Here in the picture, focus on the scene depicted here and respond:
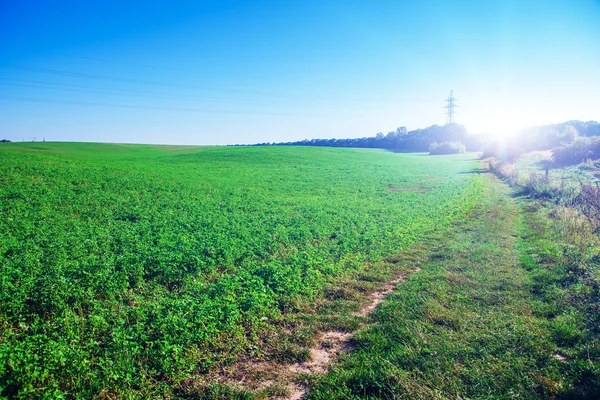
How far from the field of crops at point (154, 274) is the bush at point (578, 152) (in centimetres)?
4492

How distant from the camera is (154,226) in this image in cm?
1474

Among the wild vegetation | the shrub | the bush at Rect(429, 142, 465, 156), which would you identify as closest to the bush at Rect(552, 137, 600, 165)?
the shrub

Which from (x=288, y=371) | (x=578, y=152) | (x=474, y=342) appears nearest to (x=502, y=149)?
(x=578, y=152)

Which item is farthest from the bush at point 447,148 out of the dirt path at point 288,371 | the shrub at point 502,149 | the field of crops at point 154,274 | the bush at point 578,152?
the dirt path at point 288,371

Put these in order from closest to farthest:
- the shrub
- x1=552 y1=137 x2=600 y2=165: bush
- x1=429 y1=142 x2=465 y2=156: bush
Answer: x1=552 y1=137 x2=600 y2=165: bush < the shrub < x1=429 y1=142 x2=465 y2=156: bush

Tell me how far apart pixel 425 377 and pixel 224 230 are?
404 inches

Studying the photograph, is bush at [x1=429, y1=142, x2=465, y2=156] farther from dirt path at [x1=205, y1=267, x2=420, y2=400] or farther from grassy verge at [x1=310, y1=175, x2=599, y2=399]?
dirt path at [x1=205, y1=267, x2=420, y2=400]

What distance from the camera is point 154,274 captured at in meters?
9.78

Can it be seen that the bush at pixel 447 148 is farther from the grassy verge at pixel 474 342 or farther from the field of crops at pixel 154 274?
the grassy verge at pixel 474 342

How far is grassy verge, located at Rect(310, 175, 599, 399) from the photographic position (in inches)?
218

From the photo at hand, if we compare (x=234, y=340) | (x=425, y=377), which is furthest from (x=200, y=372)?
(x=425, y=377)

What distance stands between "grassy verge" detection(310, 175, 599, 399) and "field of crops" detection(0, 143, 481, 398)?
2.17m

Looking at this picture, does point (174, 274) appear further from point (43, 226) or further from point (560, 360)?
point (560, 360)

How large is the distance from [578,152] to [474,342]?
206 feet
